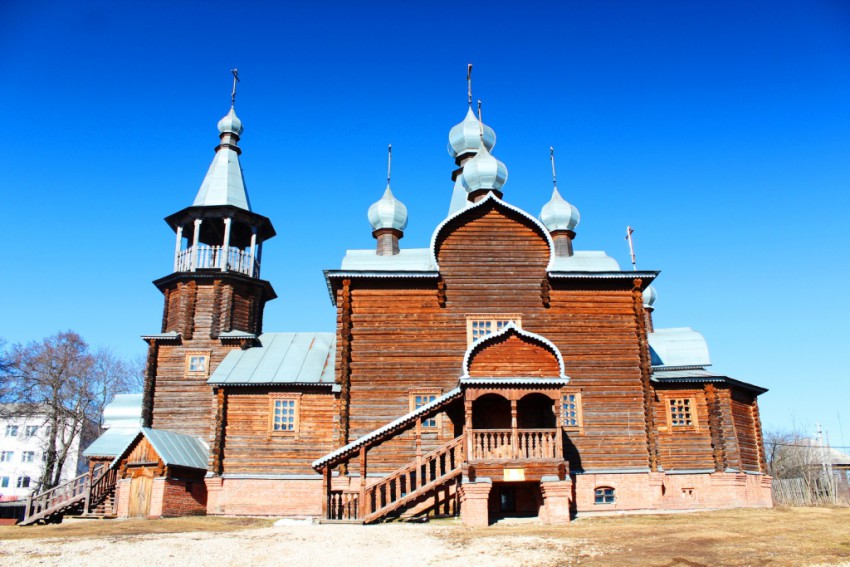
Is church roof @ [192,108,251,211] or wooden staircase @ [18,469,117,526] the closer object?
wooden staircase @ [18,469,117,526]

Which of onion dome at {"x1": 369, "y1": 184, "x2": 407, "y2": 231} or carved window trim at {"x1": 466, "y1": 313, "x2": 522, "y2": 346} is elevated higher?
onion dome at {"x1": 369, "y1": 184, "x2": 407, "y2": 231}

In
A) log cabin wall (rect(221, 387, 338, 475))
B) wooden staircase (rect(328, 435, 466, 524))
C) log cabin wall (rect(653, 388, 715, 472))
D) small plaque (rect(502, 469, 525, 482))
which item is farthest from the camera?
log cabin wall (rect(653, 388, 715, 472))

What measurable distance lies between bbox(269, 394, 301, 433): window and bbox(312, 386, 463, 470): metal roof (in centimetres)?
513

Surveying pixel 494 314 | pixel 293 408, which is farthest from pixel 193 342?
pixel 494 314

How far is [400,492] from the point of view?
1633cm

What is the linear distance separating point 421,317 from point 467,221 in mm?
3308

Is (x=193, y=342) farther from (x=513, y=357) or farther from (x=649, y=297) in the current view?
(x=649, y=297)

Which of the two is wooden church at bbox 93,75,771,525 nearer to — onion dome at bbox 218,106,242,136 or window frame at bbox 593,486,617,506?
window frame at bbox 593,486,617,506

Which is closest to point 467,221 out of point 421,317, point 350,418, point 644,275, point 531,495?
point 421,317

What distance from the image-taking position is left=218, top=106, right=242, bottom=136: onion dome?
28547 mm

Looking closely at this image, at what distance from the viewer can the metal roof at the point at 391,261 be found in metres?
20.3

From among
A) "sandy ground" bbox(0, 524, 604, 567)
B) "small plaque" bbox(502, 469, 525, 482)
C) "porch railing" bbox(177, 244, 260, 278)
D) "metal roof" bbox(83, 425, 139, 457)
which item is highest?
"porch railing" bbox(177, 244, 260, 278)

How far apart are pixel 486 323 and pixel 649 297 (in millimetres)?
12476

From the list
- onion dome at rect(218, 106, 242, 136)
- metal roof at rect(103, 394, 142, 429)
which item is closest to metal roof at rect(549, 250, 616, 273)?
onion dome at rect(218, 106, 242, 136)
